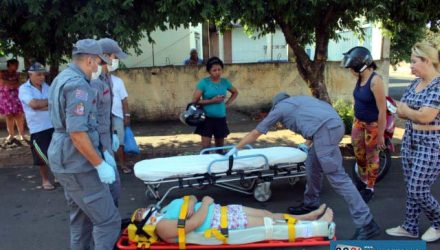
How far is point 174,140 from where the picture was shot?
28.0ft

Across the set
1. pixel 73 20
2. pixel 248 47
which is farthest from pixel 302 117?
pixel 248 47

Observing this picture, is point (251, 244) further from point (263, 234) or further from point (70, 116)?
point (70, 116)

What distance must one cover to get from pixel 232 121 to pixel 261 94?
125 cm

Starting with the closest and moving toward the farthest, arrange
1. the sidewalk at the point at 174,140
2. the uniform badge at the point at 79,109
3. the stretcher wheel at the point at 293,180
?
the uniform badge at the point at 79,109, the stretcher wheel at the point at 293,180, the sidewalk at the point at 174,140

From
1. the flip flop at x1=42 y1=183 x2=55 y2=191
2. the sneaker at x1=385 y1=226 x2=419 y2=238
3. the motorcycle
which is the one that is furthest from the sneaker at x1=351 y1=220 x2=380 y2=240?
the flip flop at x1=42 y1=183 x2=55 y2=191

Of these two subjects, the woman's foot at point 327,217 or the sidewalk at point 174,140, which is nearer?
the woman's foot at point 327,217

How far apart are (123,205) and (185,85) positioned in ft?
18.8

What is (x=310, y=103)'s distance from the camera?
400 centimetres

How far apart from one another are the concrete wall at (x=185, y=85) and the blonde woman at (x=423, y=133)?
6.99 m

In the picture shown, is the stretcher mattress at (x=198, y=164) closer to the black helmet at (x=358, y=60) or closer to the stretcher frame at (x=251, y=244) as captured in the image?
the stretcher frame at (x=251, y=244)

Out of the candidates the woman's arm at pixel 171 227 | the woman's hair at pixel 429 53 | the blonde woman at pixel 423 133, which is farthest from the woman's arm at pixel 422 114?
the woman's arm at pixel 171 227

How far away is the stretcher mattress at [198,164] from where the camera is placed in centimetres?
456

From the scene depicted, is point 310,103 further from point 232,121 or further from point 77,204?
point 232,121

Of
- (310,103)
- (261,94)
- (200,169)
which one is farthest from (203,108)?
(261,94)
